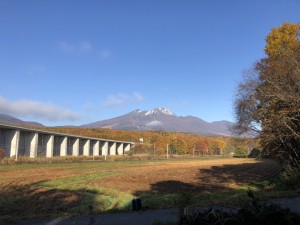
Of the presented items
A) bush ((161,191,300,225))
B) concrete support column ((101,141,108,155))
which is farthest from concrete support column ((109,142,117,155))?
bush ((161,191,300,225))

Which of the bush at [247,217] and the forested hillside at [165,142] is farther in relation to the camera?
the forested hillside at [165,142]

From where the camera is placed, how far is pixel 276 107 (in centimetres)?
1966

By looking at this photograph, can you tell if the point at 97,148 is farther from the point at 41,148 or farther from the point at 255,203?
the point at 255,203

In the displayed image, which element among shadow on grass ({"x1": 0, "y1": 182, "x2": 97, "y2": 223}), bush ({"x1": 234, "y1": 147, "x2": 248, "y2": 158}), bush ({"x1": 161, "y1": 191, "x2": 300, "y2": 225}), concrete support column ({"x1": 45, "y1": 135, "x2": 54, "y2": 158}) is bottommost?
shadow on grass ({"x1": 0, "y1": 182, "x2": 97, "y2": 223})

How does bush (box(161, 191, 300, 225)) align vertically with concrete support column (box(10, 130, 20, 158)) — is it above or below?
below

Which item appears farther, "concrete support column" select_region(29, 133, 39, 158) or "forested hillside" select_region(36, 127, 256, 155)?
"forested hillside" select_region(36, 127, 256, 155)

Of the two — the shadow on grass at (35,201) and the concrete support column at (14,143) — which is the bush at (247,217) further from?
the concrete support column at (14,143)

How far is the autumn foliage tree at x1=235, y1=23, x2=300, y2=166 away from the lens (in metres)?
18.2

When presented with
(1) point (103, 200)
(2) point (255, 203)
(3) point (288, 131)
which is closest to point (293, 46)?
(3) point (288, 131)

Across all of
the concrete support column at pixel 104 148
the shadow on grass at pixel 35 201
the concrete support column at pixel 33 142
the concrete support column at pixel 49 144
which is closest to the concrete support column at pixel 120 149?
the concrete support column at pixel 104 148

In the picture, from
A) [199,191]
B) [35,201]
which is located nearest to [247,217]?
[35,201]

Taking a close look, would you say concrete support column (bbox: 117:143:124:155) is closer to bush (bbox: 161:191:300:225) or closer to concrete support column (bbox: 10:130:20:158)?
concrete support column (bbox: 10:130:20:158)

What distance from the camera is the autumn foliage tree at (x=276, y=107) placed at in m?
18.2

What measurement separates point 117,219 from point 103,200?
6.74 meters
